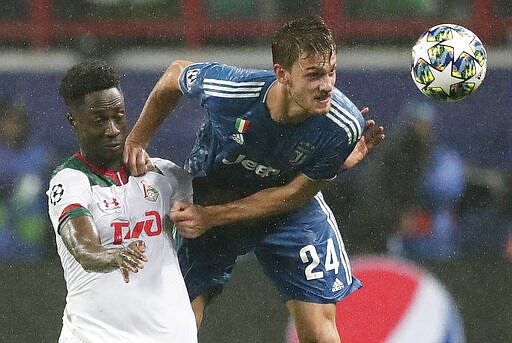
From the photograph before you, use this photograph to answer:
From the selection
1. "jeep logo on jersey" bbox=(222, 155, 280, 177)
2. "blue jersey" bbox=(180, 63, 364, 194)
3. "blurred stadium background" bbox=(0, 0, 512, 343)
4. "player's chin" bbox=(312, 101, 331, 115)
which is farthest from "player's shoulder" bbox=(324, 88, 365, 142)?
"blurred stadium background" bbox=(0, 0, 512, 343)

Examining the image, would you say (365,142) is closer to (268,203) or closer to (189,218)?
(268,203)

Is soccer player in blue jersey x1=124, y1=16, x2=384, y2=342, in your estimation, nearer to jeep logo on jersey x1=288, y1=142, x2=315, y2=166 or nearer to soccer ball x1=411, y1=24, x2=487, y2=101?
jeep logo on jersey x1=288, y1=142, x2=315, y2=166

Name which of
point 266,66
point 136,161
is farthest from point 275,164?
point 266,66

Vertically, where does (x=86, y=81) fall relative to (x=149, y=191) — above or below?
above

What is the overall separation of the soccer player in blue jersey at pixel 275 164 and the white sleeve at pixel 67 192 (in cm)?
21

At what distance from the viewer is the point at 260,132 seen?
13.6 feet

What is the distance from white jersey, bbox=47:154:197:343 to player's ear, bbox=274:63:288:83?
568 millimetres

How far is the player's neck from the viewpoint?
4023mm

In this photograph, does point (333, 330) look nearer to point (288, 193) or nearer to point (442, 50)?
point (288, 193)

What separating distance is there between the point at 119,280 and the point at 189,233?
49cm

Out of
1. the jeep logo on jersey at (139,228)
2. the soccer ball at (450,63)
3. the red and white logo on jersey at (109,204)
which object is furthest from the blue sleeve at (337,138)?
the red and white logo on jersey at (109,204)

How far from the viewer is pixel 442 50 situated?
4.30 meters

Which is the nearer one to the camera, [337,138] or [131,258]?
[131,258]

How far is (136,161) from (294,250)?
0.94 meters
